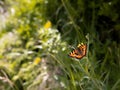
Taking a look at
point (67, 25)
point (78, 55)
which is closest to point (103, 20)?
point (67, 25)

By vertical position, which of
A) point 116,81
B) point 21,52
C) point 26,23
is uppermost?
point 26,23

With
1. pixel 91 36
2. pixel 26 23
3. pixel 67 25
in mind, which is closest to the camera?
pixel 91 36

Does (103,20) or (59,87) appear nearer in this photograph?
(59,87)

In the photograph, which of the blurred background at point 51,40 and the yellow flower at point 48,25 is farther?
the yellow flower at point 48,25

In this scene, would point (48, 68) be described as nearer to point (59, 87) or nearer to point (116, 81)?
point (59, 87)

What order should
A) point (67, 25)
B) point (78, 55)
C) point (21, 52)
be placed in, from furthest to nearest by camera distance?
point (21, 52) < point (67, 25) < point (78, 55)

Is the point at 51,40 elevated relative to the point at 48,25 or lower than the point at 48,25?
lower

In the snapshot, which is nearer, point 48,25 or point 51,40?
point 51,40

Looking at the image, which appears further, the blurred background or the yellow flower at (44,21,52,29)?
the yellow flower at (44,21,52,29)
